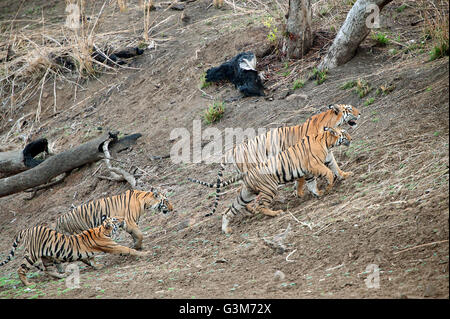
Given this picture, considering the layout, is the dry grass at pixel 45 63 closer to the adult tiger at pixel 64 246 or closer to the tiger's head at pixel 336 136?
the adult tiger at pixel 64 246

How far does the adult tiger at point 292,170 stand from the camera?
588cm

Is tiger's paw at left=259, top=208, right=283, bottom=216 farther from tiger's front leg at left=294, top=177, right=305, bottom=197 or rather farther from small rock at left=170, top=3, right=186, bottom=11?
small rock at left=170, top=3, right=186, bottom=11

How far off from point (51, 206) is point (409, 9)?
24.5 ft

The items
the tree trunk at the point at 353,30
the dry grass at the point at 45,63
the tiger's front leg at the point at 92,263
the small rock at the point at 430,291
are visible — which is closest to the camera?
the small rock at the point at 430,291

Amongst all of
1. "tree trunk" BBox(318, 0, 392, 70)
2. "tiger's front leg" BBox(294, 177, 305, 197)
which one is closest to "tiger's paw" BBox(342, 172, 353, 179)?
"tiger's front leg" BBox(294, 177, 305, 197)

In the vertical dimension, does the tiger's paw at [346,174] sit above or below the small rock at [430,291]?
above

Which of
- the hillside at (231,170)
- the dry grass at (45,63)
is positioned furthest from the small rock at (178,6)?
the dry grass at (45,63)

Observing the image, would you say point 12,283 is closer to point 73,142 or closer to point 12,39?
point 73,142

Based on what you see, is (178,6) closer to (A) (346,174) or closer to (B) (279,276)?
(A) (346,174)

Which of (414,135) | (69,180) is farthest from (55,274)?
(414,135)

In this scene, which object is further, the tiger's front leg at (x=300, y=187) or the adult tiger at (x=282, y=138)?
the adult tiger at (x=282, y=138)

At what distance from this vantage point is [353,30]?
855 centimetres

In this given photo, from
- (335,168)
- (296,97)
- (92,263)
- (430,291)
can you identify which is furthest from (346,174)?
(92,263)

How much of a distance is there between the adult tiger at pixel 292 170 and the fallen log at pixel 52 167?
4.31m
